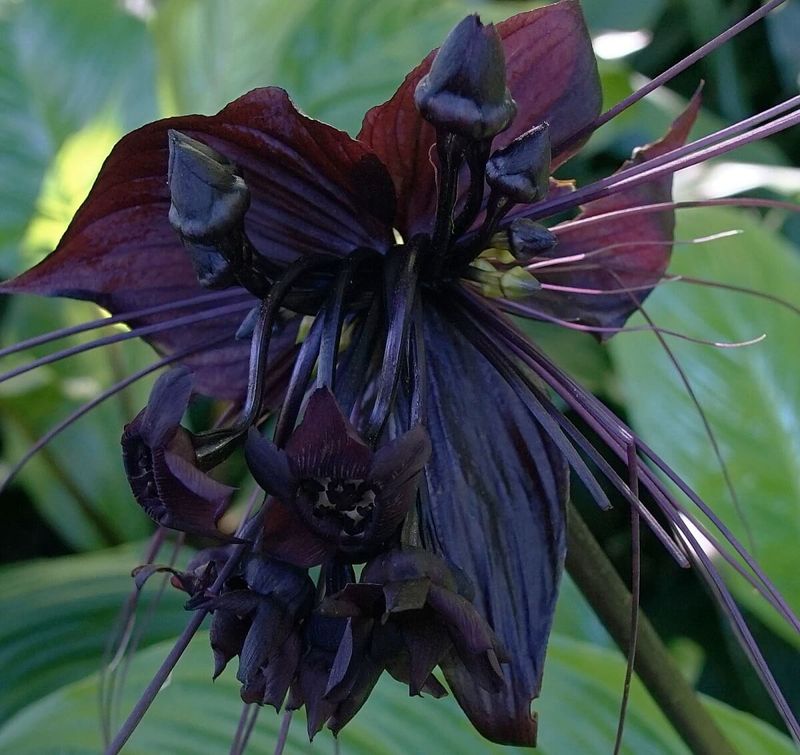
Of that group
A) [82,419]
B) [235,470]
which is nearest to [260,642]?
[235,470]

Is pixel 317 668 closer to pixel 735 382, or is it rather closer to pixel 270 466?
pixel 270 466

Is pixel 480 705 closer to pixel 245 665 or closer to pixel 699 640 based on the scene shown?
pixel 245 665

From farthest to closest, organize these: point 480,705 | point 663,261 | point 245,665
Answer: point 663,261 → point 480,705 → point 245,665

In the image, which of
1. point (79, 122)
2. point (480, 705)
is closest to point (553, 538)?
point (480, 705)

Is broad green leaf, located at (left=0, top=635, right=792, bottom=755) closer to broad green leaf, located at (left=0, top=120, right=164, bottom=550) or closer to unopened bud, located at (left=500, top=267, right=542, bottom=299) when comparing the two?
unopened bud, located at (left=500, top=267, right=542, bottom=299)

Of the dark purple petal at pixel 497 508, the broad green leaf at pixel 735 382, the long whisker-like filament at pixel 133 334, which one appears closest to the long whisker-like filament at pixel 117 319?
the long whisker-like filament at pixel 133 334

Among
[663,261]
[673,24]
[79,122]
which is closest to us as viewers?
[663,261]

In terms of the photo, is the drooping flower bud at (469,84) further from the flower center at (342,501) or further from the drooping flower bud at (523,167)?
the flower center at (342,501)
